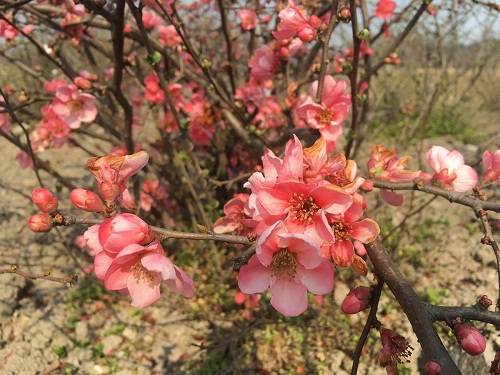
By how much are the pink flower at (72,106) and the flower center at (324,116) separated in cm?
126

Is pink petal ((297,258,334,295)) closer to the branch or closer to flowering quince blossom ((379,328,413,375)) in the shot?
flowering quince blossom ((379,328,413,375))

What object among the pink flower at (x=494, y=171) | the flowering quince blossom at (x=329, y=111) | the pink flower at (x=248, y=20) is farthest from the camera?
the pink flower at (x=248, y=20)

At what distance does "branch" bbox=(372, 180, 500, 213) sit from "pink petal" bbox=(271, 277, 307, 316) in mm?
480

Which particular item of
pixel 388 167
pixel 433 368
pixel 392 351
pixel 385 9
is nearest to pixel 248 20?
pixel 385 9

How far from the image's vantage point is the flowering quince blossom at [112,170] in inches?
36.3

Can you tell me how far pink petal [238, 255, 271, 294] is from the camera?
944 millimetres

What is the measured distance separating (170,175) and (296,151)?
223 centimetres

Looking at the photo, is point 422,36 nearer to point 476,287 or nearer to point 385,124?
point 385,124

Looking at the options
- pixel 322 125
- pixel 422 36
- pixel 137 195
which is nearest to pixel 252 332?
pixel 137 195

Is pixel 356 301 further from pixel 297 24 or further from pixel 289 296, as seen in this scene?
pixel 297 24

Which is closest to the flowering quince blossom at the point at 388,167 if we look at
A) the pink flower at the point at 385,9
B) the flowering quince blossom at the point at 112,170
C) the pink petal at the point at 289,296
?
the pink petal at the point at 289,296

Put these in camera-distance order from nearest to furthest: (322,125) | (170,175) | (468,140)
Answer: (322,125), (170,175), (468,140)

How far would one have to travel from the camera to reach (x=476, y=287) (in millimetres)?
2754

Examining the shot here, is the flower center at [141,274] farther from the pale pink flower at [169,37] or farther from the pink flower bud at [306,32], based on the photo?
the pale pink flower at [169,37]
